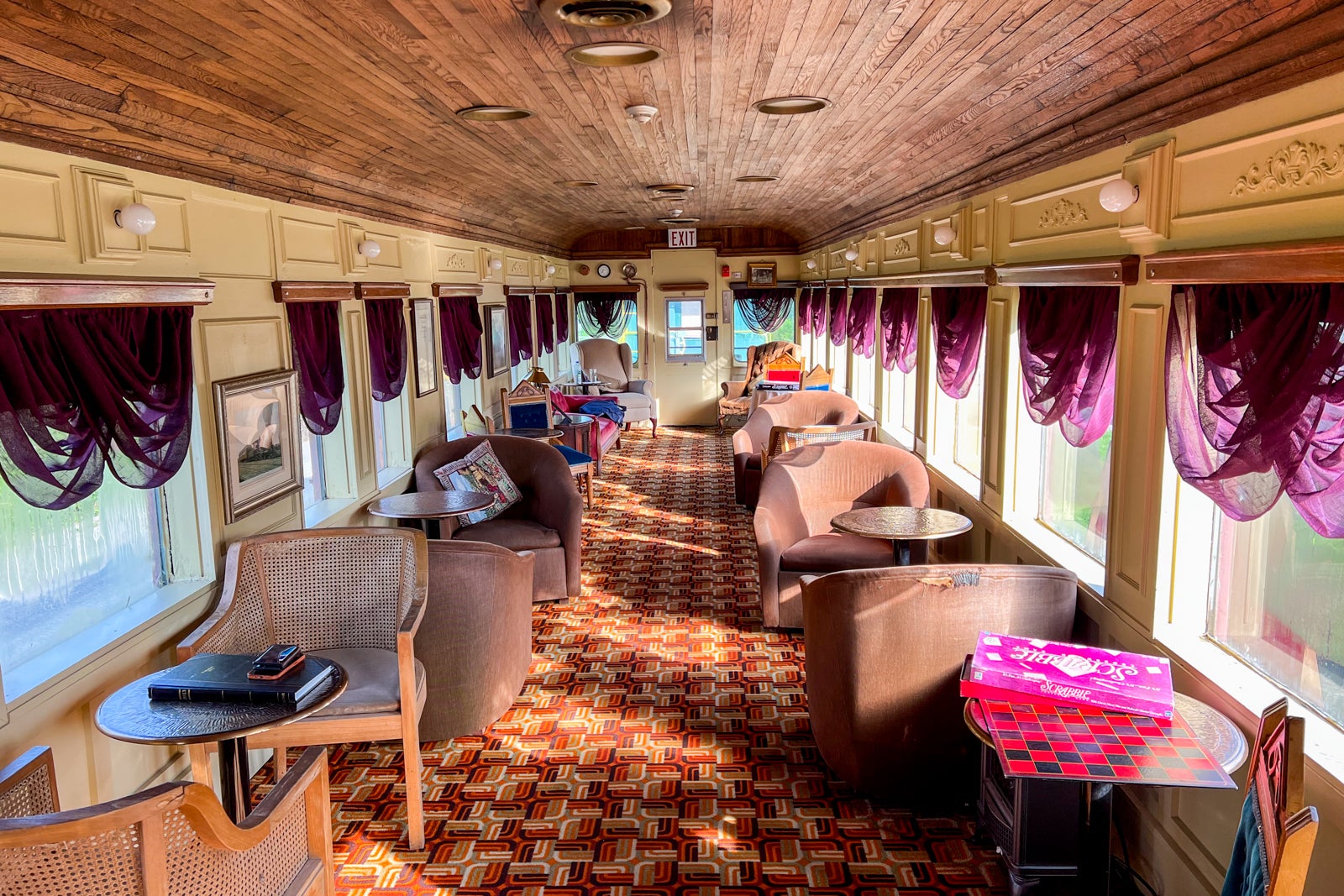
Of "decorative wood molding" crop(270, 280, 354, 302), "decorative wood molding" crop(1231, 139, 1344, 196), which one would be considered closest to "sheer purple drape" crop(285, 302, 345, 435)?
"decorative wood molding" crop(270, 280, 354, 302)

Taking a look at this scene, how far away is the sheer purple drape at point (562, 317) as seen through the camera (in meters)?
12.8

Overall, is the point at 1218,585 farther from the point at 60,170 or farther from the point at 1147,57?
the point at 60,170

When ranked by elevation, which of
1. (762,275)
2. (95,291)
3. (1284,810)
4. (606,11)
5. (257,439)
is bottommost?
(1284,810)

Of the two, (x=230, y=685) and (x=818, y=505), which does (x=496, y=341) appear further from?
(x=230, y=685)

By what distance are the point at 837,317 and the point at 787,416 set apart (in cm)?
256

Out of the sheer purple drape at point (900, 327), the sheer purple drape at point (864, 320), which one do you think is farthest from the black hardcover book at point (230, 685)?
the sheer purple drape at point (864, 320)

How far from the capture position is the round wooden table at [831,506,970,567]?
4.54 metres

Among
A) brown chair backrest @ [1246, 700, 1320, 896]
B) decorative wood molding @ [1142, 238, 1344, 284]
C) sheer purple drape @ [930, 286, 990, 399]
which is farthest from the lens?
sheer purple drape @ [930, 286, 990, 399]

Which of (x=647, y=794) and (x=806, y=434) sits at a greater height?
(x=806, y=434)

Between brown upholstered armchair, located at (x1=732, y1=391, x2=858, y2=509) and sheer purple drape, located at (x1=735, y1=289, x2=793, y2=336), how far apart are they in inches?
228

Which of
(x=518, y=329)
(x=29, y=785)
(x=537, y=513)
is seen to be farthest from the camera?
(x=518, y=329)

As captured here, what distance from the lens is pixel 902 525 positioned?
470cm

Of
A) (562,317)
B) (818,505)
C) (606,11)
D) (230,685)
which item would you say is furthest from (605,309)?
(230,685)

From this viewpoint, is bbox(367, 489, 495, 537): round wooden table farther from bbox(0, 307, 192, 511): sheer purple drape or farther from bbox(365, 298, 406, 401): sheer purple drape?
bbox(0, 307, 192, 511): sheer purple drape
